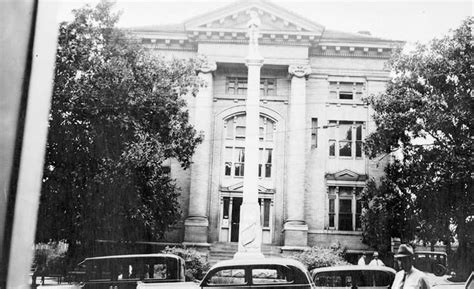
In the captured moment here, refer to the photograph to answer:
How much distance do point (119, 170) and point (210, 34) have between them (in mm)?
12159

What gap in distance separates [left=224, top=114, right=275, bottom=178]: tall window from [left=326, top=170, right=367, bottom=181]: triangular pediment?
3.49 metres

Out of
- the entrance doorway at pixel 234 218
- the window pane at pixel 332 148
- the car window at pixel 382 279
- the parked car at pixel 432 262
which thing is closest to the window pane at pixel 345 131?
the window pane at pixel 332 148

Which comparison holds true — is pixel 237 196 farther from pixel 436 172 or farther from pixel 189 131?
pixel 436 172

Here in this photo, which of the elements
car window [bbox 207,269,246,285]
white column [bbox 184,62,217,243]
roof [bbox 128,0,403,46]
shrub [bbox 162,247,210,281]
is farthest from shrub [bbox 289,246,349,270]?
roof [bbox 128,0,403,46]

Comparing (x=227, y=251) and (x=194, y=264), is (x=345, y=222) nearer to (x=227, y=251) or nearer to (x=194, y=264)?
(x=227, y=251)

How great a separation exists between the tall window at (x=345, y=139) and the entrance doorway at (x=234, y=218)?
188 inches

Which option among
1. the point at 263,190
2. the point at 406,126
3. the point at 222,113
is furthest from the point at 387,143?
the point at 222,113

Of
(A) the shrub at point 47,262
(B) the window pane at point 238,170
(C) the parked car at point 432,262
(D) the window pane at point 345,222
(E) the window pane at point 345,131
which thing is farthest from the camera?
(E) the window pane at point 345,131

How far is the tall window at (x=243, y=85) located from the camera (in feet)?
84.2

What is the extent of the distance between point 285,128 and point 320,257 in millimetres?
8108

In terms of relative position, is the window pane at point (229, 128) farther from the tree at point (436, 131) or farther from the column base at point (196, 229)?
the tree at point (436, 131)

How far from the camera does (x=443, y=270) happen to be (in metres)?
14.4

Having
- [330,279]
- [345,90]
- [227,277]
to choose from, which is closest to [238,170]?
[345,90]

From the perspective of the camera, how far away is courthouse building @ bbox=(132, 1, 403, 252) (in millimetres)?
24156
